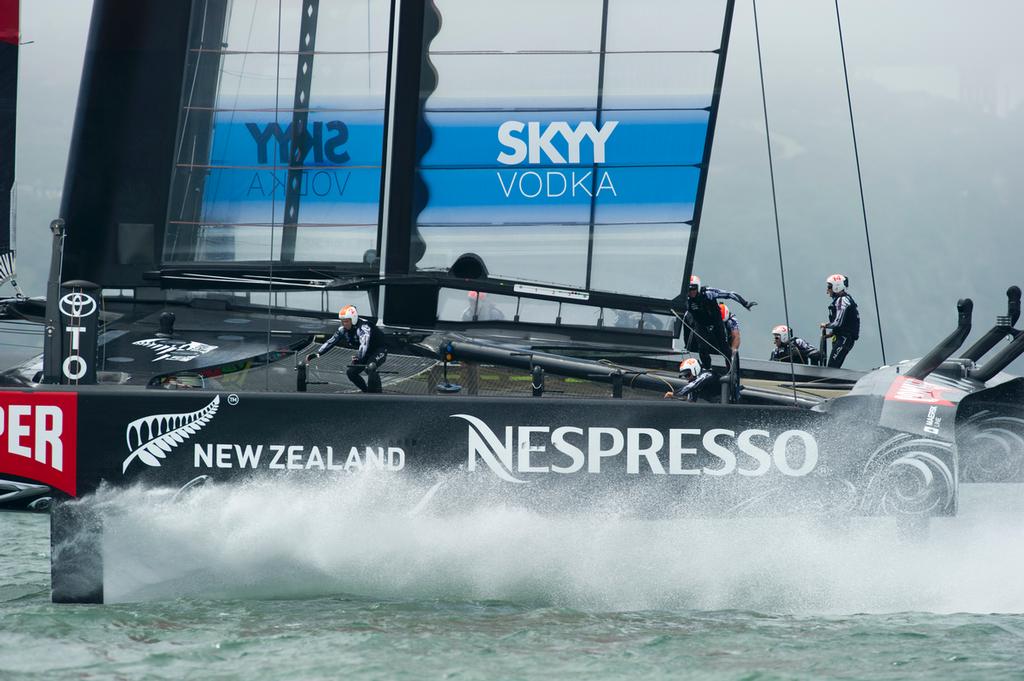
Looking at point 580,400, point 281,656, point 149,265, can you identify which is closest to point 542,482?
point 580,400

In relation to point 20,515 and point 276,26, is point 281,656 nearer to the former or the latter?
point 276,26

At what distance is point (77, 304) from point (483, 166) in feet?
7.73

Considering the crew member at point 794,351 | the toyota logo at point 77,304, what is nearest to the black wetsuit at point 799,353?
the crew member at point 794,351

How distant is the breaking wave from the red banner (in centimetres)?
20

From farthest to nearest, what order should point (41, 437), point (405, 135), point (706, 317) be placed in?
point (706, 317)
point (405, 135)
point (41, 437)

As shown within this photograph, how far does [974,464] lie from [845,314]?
3344mm

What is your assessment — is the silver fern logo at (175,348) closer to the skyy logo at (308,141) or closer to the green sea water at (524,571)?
the skyy logo at (308,141)

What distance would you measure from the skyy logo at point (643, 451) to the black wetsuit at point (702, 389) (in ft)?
1.32

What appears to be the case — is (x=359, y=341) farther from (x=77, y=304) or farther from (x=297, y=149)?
(x=77, y=304)

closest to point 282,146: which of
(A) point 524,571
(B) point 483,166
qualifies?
(B) point 483,166

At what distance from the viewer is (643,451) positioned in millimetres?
5793

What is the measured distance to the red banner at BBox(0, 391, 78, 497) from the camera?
5691 millimetres

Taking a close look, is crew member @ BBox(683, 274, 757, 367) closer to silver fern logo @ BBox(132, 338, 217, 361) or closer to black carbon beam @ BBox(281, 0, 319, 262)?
black carbon beam @ BBox(281, 0, 319, 262)

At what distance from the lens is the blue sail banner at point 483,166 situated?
7355 mm
